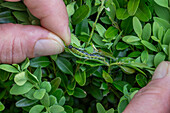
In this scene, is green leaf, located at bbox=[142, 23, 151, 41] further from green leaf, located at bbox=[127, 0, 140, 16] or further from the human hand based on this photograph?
the human hand

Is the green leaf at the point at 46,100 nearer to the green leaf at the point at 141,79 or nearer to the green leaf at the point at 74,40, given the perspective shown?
the green leaf at the point at 74,40

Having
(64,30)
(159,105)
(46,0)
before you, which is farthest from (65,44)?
(159,105)

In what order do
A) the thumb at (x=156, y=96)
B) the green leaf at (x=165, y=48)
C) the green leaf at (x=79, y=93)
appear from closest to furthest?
the thumb at (x=156, y=96)
the green leaf at (x=165, y=48)
the green leaf at (x=79, y=93)

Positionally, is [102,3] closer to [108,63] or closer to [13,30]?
[108,63]

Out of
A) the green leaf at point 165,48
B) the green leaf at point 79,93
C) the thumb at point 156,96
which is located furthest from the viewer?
Answer: the green leaf at point 79,93

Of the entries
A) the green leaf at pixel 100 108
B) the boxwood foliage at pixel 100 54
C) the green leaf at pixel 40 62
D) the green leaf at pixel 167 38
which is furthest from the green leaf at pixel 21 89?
the green leaf at pixel 167 38

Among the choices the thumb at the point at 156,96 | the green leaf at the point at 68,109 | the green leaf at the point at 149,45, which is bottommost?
the green leaf at the point at 68,109
